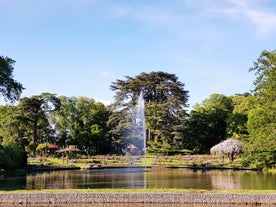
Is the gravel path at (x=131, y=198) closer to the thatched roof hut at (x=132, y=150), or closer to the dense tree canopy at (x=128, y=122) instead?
the dense tree canopy at (x=128, y=122)

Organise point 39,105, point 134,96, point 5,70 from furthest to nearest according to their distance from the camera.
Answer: point 134,96 → point 39,105 → point 5,70

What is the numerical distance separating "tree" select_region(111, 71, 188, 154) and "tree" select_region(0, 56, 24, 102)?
69.1 feet

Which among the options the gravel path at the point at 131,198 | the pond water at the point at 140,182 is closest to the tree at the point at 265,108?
the pond water at the point at 140,182

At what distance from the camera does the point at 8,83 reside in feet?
83.3

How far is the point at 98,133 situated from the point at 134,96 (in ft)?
21.1

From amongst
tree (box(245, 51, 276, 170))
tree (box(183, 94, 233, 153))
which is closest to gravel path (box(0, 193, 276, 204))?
tree (box(245, 51, 276, 170))

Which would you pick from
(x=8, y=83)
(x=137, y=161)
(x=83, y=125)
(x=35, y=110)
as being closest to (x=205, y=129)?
(x=137, y=161)

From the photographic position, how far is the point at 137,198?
535 inches

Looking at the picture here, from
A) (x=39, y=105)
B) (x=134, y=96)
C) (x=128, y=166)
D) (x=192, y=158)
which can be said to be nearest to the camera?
(x=128, y=166)

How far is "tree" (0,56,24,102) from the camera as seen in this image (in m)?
24.9

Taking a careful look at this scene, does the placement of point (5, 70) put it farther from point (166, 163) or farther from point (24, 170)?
point (166, 163)

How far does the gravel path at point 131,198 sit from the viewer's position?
1344 centimetres

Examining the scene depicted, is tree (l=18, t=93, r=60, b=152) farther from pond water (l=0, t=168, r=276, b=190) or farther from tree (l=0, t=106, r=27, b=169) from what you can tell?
pond water (l=0, t=168, r=276, b=190)

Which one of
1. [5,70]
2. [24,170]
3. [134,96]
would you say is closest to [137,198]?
[5,70]
